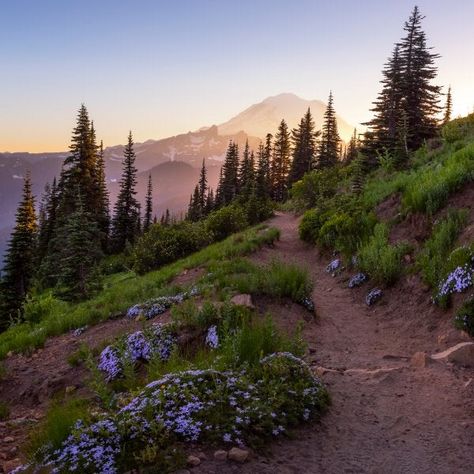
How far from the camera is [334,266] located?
13.0m

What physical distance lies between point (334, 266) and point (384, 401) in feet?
25.3

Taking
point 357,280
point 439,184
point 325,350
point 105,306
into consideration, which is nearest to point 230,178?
point 105,306

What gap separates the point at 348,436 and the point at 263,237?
1350cm

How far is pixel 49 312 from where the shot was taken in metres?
17.4

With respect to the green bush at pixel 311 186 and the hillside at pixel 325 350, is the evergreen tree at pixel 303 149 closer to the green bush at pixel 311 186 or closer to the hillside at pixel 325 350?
the green bush at pixel 311 186

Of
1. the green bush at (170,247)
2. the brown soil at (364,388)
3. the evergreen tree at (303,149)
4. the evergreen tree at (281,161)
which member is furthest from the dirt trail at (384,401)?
the evergreen tree at (281,161)

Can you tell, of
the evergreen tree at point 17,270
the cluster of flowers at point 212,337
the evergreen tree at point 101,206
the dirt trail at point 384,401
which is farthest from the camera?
the evergreen tree at point 101,206

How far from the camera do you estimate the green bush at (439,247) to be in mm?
8617

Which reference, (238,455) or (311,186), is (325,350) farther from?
(311,186)

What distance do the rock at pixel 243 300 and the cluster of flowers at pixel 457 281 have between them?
10.7ft

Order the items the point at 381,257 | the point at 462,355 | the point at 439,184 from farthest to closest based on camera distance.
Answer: the point at 439,184, the point at 381,257, the point at 462,355

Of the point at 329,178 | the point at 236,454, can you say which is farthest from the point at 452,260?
the point at 329,178

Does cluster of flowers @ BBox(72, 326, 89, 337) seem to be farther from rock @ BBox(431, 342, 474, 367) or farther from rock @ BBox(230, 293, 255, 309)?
rock @ BBox(431, 342, 474, 367)

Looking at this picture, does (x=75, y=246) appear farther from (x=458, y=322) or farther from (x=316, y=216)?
(x=458, y=322)
